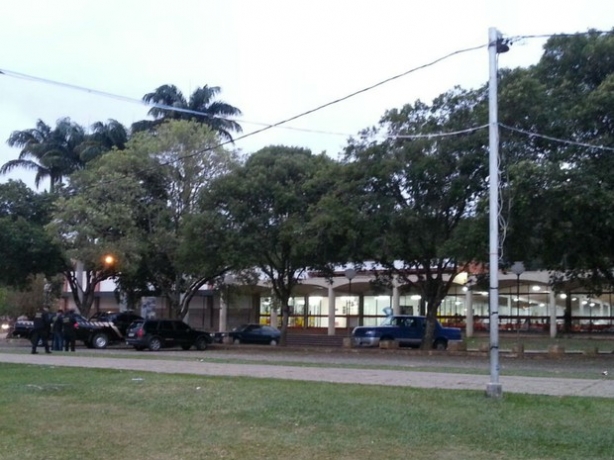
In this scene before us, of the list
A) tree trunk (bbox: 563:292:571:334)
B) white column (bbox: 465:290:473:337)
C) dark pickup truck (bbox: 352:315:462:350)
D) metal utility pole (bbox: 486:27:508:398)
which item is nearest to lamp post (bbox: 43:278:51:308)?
dark pickup truck (bbox: 352:315:462:350)

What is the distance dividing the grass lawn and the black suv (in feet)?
62.8

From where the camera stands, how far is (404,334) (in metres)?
39.2

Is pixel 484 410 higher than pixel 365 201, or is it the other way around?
pixel 365 201

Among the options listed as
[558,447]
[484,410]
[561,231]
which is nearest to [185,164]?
[561,231]

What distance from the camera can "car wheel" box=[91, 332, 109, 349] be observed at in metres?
37.4

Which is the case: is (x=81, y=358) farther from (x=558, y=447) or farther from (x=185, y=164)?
(x=558, y=447)

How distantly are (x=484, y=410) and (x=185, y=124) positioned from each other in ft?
100

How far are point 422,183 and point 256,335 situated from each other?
22198mm

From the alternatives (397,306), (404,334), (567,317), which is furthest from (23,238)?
(567,317)

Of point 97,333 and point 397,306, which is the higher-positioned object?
point 397,306

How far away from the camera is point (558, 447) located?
944 centimetres

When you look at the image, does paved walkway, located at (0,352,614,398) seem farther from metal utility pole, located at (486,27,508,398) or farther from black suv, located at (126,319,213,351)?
black suv, located at (126,319,213,351)

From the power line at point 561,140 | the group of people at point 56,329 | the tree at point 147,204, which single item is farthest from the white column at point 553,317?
the group of people at point 56,329

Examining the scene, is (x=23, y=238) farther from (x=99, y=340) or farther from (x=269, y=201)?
(x=269, y=201)
